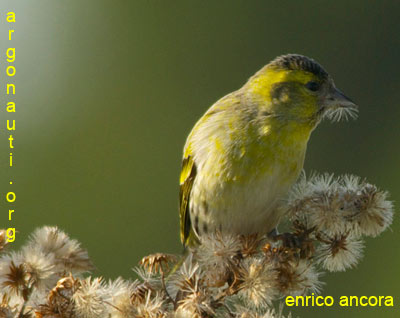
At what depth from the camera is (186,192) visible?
13.7 ft

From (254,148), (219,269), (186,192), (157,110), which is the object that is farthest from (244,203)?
(157,110)

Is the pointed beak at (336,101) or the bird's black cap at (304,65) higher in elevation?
the bird's black cap at (304,65)

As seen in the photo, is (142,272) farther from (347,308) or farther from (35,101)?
(35,101)

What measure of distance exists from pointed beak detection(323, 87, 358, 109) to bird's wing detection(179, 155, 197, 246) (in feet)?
2.37

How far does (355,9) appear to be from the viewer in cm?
1241

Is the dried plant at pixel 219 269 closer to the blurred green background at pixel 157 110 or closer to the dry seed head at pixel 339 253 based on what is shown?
the dry seed head at pixel 339 253

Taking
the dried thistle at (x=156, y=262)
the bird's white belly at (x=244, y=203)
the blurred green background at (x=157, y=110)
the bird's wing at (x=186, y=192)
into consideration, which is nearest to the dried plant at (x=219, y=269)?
the dried thistle at (x=156, y=262)

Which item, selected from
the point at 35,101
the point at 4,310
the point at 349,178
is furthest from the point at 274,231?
the point at 35,101

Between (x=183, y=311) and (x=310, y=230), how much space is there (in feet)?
2.32

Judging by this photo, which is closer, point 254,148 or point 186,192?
point 254,148

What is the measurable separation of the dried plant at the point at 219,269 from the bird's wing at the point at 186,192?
2.75ft

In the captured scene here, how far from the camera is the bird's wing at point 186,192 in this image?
4.10m

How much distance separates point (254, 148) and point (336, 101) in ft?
1.85

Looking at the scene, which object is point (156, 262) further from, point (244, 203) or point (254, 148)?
point (254, 148)
